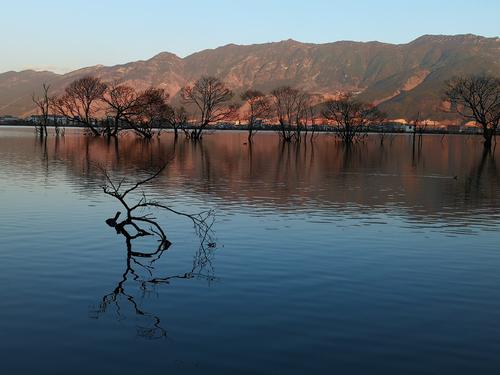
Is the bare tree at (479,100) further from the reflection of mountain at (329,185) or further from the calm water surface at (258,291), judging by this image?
the calm water surface at (258,291)

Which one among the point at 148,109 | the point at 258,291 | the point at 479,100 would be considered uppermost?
the point at 479,100

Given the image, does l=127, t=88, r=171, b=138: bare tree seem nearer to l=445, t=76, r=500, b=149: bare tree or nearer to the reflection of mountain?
l=445, t=76, r=500, b=149: bare tree

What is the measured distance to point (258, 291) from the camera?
56.5ft

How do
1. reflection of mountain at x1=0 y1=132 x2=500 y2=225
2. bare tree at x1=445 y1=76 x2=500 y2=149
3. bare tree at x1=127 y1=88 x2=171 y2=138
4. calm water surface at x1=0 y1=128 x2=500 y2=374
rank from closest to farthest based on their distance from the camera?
calm water surface at x1=0 y1=128 x2=500 y2=374, reflection of mountain at x1=0 y1=132 x2=500 y2=225, bare tree at x1=445 y1=76 x2=500 y2=149, bare tree at x1=127 y1=88 x2=171 y2=138

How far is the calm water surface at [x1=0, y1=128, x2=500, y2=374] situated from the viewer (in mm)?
12484

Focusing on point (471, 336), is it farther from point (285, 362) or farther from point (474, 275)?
point (474, 275)

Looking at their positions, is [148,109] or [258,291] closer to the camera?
[258,291]

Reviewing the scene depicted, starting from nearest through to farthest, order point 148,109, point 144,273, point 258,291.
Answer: point 258,291 → point 144,273 → point 148,109

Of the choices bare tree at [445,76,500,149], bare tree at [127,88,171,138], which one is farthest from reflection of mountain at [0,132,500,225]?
bare tree at [127,88,171,138]

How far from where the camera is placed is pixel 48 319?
47.4 feet

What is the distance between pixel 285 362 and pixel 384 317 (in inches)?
162

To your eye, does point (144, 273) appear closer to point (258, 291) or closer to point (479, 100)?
point (258, 291)

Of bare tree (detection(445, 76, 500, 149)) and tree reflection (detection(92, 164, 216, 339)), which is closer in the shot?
tree reflection (detection(92, 164, 216, 339))

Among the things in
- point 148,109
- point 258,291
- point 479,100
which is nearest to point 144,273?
point 258,291
